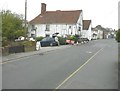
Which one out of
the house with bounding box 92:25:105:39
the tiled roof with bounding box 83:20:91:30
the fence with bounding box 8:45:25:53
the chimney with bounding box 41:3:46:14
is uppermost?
the chimney with bounding box 41:3:46:14

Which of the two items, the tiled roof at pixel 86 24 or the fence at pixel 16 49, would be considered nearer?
the fence at pixel 16 49

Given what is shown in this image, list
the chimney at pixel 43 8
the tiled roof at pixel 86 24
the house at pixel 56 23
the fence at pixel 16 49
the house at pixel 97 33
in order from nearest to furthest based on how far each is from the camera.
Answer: the fence at pixel 16 49 < the house at pixel 56 23 < the chimney at pixel 43 8 < the tiled roof at pixel 86 24 < the house at pixel 97 33

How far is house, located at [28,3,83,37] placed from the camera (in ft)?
265

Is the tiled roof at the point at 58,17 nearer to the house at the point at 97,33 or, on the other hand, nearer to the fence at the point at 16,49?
the house at the point at 97,33

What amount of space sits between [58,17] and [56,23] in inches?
100

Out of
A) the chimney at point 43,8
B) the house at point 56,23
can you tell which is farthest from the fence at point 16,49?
the chimney at point 43,8

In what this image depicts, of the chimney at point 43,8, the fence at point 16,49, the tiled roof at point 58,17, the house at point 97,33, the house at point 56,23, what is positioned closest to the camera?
the fence at point 16,49

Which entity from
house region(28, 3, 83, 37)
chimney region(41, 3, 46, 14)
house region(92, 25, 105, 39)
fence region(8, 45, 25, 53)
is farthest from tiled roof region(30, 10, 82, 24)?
fence region(8, 45, 25, 53)

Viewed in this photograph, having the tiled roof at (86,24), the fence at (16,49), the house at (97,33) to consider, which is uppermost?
the tiled roof at (86,24)

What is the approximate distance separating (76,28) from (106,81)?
69952mm


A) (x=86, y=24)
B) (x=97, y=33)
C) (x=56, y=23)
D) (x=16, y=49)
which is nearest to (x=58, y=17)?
(x=56, y=23)

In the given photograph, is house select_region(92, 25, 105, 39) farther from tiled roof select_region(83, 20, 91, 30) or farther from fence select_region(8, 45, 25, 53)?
fence select_region(8, 45, 25, 53)

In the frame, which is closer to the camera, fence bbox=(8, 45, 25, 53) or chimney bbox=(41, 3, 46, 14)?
fence bbox=(8, 45, 25, 53)

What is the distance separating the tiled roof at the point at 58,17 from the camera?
266 feet
